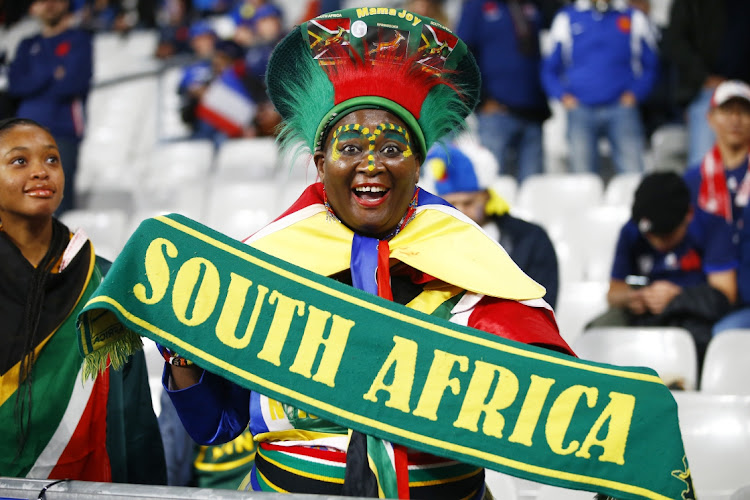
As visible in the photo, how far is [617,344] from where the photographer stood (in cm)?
334

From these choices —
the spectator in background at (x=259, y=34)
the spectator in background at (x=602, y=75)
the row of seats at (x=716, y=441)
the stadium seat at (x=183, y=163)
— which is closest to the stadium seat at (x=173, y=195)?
the stadium seat at (x=183, y=163)

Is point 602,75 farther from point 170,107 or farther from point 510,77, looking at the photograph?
point 170,107

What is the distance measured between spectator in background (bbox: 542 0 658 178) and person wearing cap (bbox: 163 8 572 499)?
3886mm

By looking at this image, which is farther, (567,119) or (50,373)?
(567,119)

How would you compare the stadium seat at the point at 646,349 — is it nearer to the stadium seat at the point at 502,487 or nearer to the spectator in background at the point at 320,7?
the stadium seat at the point at 502,487

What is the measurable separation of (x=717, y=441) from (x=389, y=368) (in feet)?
4.46

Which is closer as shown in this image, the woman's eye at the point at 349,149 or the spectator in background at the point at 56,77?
the woman's eye at the point at 349,149

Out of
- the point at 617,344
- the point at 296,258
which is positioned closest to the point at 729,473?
the point at 617,344

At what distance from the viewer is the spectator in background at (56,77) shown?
545 cm

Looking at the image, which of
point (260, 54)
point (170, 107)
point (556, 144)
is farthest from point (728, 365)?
point (170, 107)

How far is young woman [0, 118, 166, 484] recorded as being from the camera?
2.31m

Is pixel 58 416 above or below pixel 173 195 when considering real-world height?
below

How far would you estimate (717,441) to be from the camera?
255 cm

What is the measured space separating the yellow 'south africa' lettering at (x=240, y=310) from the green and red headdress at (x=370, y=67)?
1.20ft
